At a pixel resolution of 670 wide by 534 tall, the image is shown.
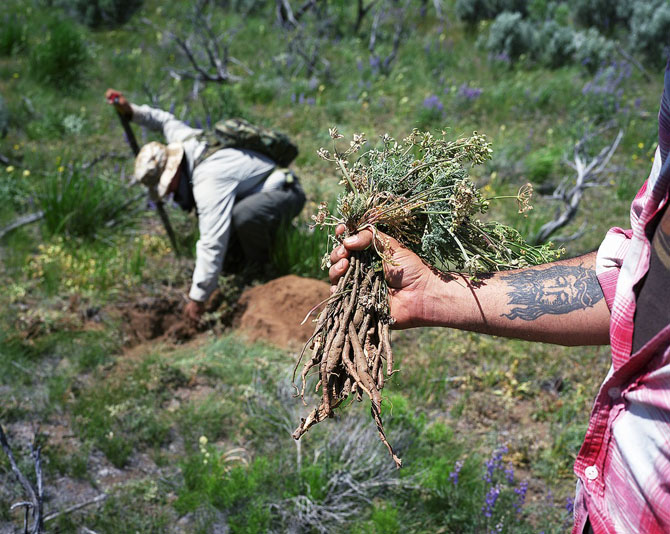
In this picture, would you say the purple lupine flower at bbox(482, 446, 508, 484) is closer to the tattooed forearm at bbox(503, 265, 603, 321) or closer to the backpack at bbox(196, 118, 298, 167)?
the tattooed forearm at bbox(503, 265, 603, 321)

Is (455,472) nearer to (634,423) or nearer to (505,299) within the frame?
(505,299)

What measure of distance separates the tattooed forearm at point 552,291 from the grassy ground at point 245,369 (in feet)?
1.61

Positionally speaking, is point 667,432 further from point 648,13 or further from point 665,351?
point 648,13

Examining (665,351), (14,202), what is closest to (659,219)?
(665,351)

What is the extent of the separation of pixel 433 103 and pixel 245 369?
15.8ft

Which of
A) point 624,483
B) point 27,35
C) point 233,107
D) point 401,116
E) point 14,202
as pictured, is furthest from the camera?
point 27,35

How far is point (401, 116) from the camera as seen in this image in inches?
298

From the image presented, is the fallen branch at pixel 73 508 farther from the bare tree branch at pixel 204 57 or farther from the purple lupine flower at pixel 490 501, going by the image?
the bare tree branch at pixel 204 57

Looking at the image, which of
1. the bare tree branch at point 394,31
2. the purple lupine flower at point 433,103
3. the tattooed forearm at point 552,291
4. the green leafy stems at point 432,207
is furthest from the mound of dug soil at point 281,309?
the bare tree branch at point 394,31

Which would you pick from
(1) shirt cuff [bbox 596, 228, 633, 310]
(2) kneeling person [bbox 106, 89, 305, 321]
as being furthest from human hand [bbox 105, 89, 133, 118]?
(1) shirt cuff [bbox 596, 228, 633, 310]

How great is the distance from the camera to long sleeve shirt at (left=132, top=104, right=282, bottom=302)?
4.48 meters

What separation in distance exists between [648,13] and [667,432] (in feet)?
34.1

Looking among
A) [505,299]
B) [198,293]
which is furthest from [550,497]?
[198,293]

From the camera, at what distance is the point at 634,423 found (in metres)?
1.29
